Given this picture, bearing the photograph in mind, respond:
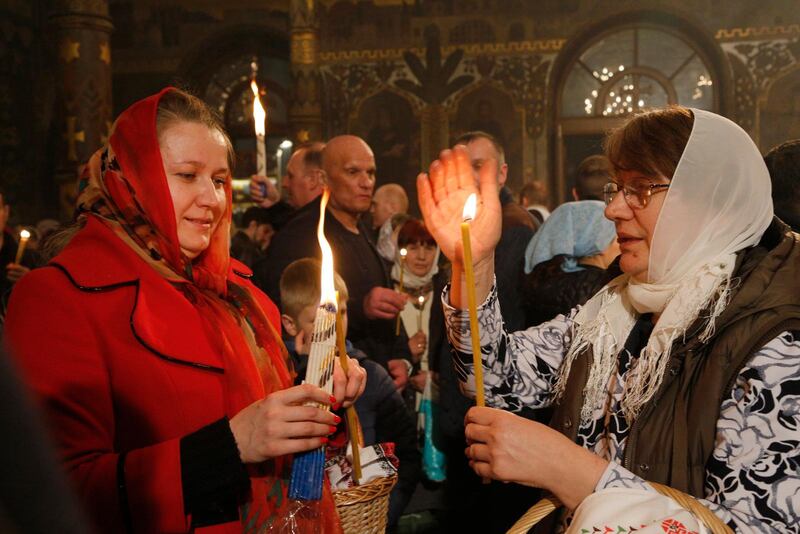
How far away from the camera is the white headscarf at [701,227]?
167 cm

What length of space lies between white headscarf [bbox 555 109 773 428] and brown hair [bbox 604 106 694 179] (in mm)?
41

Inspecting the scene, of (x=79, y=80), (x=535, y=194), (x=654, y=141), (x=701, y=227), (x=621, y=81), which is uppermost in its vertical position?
(x=621, y=81)

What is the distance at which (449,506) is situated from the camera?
16.1 feet

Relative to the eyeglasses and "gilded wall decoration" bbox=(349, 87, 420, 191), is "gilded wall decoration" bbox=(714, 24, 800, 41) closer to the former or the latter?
"gilded wall decoration" bbox=(349, 87, 420, 191)

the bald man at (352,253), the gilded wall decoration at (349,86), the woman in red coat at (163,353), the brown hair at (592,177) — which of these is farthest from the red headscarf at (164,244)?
the gilded wall decoration at (349,86)

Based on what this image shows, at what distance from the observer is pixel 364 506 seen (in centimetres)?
162

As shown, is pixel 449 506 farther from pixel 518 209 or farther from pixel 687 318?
pixel 687 318

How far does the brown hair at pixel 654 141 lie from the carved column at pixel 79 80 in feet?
19.4

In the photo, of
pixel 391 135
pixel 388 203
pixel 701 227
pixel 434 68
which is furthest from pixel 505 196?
pixel 434 68

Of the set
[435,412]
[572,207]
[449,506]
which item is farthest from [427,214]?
[449,506]

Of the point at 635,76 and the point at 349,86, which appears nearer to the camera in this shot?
the point at 635,76

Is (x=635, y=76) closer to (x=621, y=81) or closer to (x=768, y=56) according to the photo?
(x=621, y=81)

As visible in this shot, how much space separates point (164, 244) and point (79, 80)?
221 inches

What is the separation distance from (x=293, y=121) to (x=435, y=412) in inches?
322
